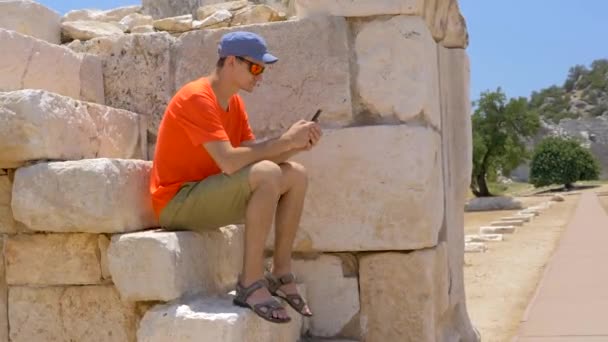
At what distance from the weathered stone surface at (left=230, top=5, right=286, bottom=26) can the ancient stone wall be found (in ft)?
0.04

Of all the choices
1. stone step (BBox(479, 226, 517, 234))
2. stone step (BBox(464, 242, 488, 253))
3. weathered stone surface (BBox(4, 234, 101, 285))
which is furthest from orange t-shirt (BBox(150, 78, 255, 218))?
stone step (BBox(479, 226, 517, 234))

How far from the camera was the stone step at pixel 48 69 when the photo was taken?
392 centimetres

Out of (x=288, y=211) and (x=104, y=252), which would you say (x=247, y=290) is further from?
(x=104, y=252)

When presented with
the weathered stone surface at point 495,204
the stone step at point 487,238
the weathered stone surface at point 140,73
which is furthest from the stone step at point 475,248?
the weathered stone surface at point 495,204

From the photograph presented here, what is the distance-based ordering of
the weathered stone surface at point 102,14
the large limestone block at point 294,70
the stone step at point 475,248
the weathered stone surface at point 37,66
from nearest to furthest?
the weathered stone surface at point 37,66
the large limestone block at point 294,70
the weathered stone surface at point 102,14
the stone step at point 475,248

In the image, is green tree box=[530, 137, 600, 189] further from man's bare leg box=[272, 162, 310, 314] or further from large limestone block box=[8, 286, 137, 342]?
large limestone block box=[8, 286, 137, 342]

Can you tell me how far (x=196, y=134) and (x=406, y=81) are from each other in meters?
1.38

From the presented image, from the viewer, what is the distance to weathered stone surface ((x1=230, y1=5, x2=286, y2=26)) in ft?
15.0

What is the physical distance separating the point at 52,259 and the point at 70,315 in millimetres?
275

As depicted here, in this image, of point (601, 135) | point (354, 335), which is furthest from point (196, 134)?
point (601, 135)

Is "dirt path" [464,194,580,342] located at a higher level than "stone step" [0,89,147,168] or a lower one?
lower

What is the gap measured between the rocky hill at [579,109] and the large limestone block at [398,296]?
53855mm

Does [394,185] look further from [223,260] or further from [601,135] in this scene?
[601,135]

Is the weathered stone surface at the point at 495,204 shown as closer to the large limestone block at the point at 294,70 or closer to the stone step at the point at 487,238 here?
the stone step at the point at 487,238
